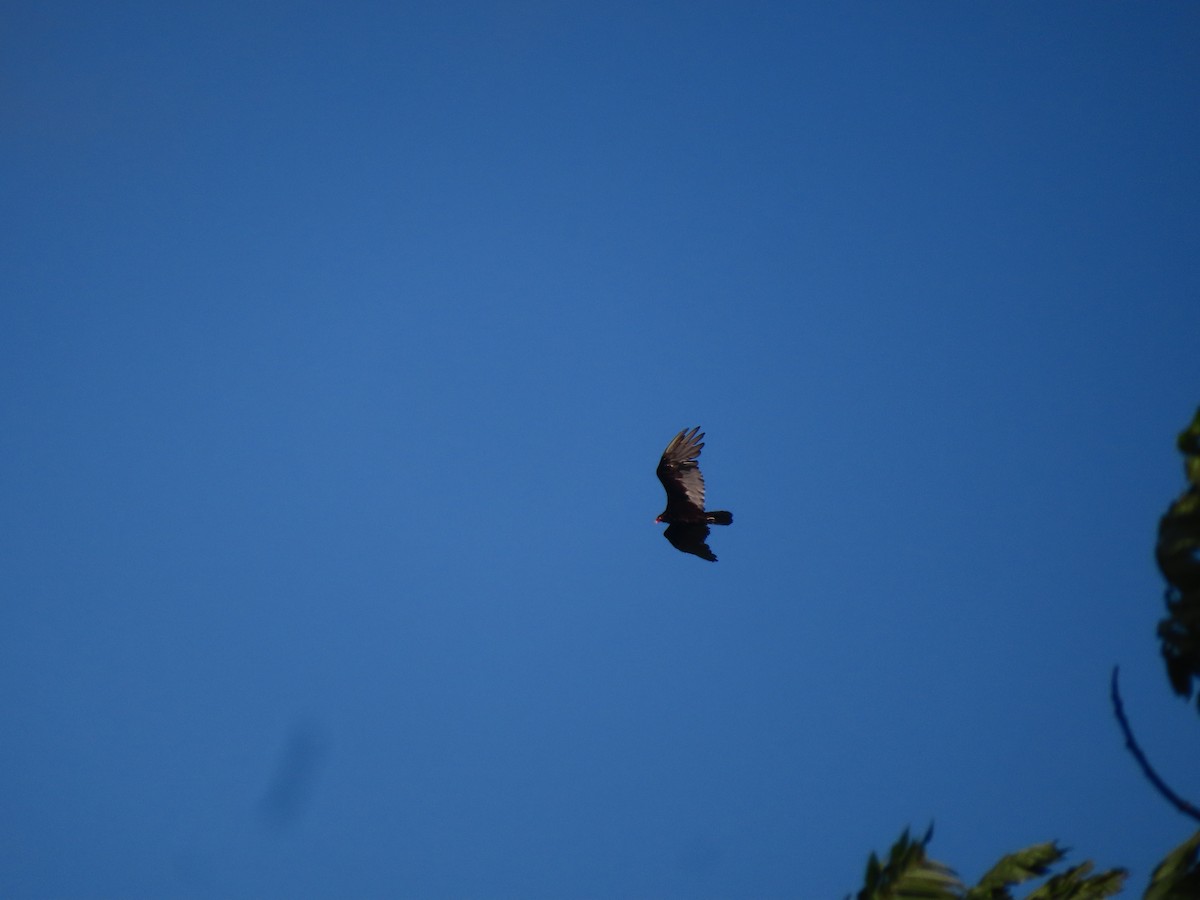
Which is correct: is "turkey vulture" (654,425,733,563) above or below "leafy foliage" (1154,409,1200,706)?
above

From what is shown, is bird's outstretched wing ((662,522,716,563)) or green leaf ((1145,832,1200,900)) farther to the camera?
bird's outstretched wing ((662,522,716,563))

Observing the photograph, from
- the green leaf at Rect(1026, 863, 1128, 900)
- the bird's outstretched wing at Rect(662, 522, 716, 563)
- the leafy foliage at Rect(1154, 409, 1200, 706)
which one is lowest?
the green leaf at Rect(1026, 863, 1128, 900)

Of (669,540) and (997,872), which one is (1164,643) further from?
(669,540)

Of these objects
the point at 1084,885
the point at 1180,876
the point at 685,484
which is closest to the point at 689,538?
the point at 685,484

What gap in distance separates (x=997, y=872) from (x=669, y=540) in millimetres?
13400

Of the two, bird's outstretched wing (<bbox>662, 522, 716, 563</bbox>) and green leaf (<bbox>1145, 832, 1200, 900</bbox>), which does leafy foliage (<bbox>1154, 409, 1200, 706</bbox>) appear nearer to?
green leaf (<bbox>1145, 832, 1200, 900</bbox>)

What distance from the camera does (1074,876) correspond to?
6.69 m

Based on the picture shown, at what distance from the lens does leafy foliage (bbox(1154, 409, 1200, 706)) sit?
4.49 meters

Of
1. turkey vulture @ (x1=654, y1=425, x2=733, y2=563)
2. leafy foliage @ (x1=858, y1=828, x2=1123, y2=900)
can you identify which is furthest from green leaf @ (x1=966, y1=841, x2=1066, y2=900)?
turkey vulture @ (x1=654, y1=425, x2=733, y2=563)

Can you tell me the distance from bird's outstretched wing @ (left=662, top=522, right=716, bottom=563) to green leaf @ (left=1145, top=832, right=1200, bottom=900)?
14212mm

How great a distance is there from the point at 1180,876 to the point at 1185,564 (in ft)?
5.54

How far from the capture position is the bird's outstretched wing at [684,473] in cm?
1869

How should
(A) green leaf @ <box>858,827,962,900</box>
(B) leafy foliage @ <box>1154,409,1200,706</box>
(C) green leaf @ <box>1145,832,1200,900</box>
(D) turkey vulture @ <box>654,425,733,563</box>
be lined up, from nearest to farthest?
(B) leafy foliage @ <box>1154,409,1200,706</box>, (C) green leaf @ <box>1145,832,1200,900</box>, (A) green leaf @ <box>858,827,962,900</box>, (D) turkey vulture @ <box>654,425,733,563</box>

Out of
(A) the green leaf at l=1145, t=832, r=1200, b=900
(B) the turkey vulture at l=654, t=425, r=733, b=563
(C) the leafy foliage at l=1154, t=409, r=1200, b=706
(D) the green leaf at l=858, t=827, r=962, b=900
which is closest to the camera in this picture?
(C) the leafy foliage at l=1154, t=409, r=1200, b=706
